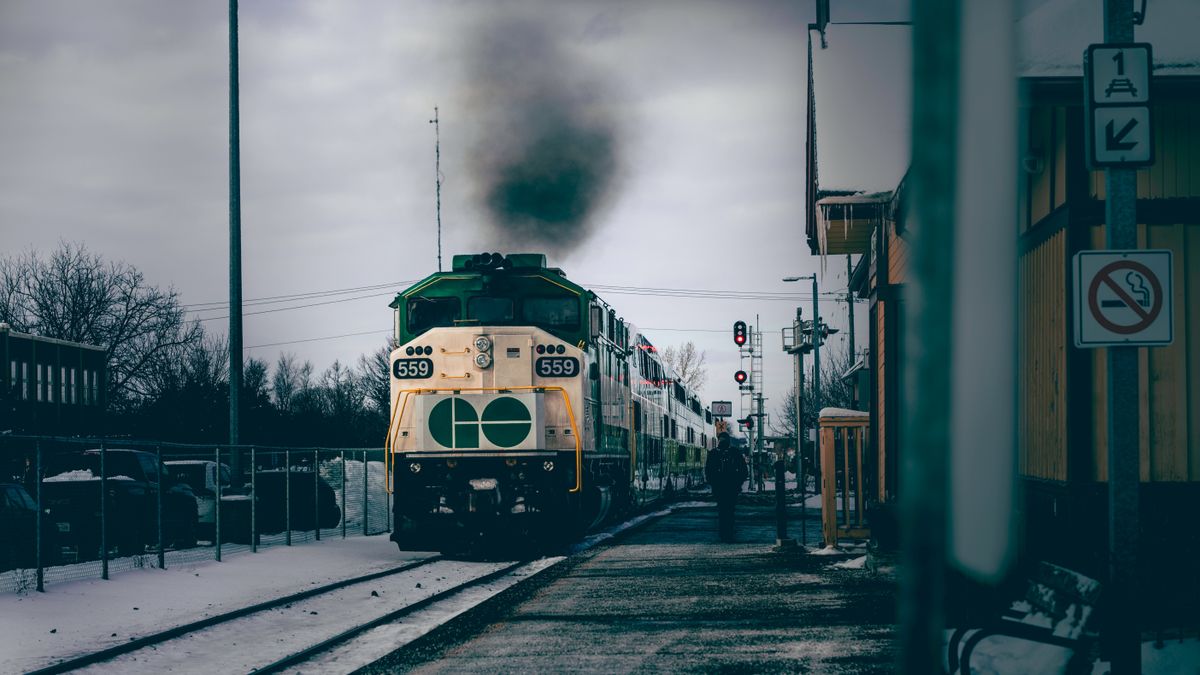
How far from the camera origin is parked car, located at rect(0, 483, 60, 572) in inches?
515

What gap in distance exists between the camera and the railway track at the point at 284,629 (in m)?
8.76

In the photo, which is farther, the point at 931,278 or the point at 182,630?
the point at 182,630

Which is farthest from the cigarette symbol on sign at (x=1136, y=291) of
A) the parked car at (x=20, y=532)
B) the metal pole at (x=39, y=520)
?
the parked car at (x=20, y=532)

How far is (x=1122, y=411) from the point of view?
694 cm

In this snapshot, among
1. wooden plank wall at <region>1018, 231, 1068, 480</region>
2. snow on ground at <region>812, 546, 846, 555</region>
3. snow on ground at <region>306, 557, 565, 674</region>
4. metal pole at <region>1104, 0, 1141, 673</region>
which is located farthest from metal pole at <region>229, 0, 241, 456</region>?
metal pole at <region>1104, 0, 1141, 673</region>

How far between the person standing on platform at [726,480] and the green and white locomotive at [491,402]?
3.09m

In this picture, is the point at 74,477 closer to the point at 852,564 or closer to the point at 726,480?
the point at 726,480

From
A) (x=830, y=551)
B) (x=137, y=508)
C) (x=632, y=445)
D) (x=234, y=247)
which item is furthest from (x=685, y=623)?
(x=234, y=247)

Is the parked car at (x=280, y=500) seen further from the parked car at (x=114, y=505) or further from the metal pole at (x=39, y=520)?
the metal pole at (x=39, y=520)

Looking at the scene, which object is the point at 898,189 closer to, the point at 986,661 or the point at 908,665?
the point at 986,661

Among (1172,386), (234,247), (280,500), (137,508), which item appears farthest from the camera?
(280,500)

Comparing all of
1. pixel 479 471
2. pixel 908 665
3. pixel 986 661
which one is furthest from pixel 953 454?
pixel 479 471

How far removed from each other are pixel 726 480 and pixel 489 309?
5.47 metres

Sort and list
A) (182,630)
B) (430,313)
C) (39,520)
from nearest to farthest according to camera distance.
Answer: (182,630)
(39,520)
(430,313)
